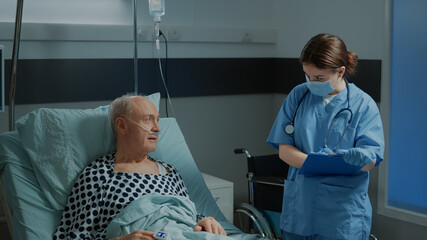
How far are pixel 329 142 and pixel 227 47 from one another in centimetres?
159

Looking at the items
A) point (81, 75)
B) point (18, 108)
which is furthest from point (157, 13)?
point (18, 108)

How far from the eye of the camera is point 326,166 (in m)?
2.14

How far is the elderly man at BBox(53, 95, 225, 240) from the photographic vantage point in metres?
2.16

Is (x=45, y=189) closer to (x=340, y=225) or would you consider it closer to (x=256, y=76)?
(x=340, y=225)

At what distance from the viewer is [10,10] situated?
292cm

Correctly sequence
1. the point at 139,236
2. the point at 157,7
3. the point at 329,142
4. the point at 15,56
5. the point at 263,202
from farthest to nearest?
the point at 157,7 < the point at 263,202 < the point at 15,56 < the point at 329,142 < the point at 139,236

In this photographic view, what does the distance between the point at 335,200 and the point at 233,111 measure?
5.41 ft

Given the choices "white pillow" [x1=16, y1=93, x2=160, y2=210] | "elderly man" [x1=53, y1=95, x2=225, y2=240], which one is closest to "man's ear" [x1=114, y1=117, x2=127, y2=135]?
"elderly man" [x1=53, y1=95, x2=225, y2=240]

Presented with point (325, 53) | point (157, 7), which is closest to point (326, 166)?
point (325, 53)

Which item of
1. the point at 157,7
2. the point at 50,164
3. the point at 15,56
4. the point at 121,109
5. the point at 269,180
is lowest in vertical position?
the point at 269,180

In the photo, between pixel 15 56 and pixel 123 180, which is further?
pixel 15 56

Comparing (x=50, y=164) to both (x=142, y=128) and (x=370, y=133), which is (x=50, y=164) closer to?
(x=142, y=128)

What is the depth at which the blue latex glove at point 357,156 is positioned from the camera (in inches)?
79.8

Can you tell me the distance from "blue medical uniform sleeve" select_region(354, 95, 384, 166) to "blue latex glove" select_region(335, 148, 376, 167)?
0.07m
